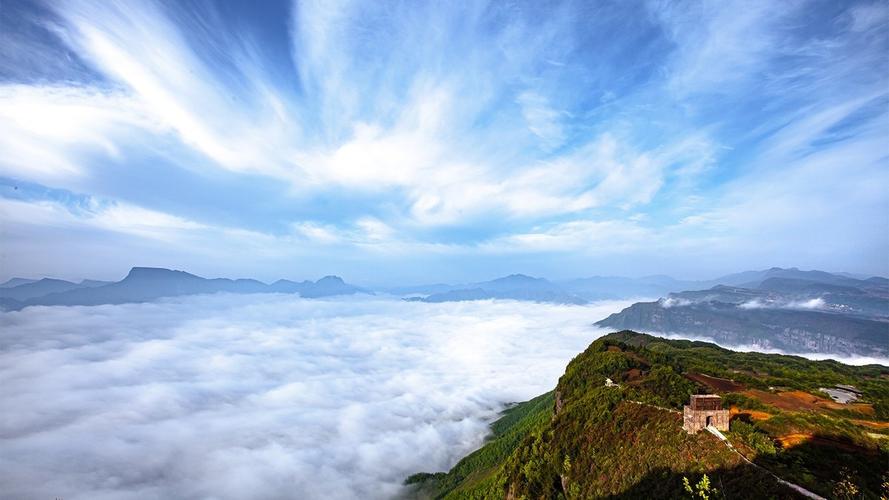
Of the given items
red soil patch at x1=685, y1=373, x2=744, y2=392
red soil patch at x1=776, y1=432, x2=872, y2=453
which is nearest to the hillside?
red soil patch at x1=776, y1=432, x2=872, y2=453

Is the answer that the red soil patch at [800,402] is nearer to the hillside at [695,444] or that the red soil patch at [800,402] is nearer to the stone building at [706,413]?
the hillside at [695,444]

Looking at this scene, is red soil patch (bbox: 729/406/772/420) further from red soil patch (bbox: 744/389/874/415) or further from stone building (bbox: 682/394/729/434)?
stone building (bbox: 682/394/729/434)

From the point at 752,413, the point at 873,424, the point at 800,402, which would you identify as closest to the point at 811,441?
the point at 752,413

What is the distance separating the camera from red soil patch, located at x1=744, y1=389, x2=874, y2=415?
50.3m

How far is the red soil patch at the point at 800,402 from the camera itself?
50.3 meters

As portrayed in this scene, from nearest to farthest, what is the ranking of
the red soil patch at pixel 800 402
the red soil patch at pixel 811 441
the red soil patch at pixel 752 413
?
the red soil patch at pixel 811 441 < the red soil patch at pixel 752 413 < the red soil patch at pixel 800 402

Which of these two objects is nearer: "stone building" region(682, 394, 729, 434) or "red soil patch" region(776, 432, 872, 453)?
"red soil patch" region(776, 432, 872, 453)

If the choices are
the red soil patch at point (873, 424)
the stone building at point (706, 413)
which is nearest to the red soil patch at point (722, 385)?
the red soil patch at point (873, 424)

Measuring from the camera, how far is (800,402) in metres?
54.0

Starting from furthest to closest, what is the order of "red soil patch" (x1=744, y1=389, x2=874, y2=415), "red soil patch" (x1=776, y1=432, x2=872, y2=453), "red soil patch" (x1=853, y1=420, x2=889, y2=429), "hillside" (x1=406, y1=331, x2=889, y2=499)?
1. "red soil patch" (x1=744, y1=389, x2=874, y2=415)
2. "red soil patch" (x1=853, y1=420, x2=889, y2=429)
3. "red soil patch" (x1=776, y1=432, x2=872, y2=453)
4. "hillside" (x1=406, y1=331, x2=889, y2=499)

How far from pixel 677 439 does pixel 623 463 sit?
749cm

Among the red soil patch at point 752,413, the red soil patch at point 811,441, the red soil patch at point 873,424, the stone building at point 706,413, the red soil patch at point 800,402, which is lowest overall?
the red soil patch at point 800,402

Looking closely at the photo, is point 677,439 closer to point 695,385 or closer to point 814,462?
point 814,462

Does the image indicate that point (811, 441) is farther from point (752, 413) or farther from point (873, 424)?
point (873, 424)
